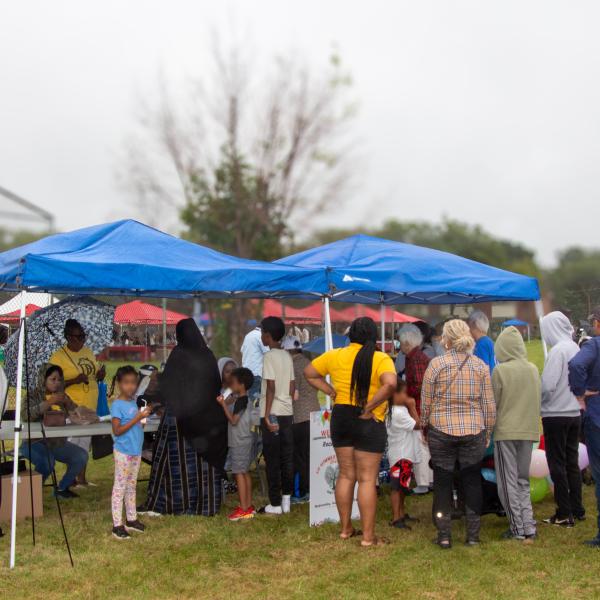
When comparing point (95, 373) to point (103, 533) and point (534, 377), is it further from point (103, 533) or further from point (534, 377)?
point (534, 377)

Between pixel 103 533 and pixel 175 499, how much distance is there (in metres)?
0.71

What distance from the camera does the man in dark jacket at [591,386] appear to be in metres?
4.64

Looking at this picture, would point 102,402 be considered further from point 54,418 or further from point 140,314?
point 140,314

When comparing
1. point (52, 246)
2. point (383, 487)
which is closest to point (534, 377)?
point (383, 487)

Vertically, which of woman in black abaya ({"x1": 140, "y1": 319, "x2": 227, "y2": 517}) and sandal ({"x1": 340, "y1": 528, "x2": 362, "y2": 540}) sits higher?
woman in black abaya ({"x1": 140, "y1": 319, "x2": 227, "y2": 517})

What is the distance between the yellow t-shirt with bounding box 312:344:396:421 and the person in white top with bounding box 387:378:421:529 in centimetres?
67

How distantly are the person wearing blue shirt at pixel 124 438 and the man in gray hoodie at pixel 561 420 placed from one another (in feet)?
9.46

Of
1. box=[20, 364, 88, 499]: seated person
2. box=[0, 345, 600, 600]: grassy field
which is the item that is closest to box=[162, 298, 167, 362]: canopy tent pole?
box=[20, 364, 88, 499]: seated person

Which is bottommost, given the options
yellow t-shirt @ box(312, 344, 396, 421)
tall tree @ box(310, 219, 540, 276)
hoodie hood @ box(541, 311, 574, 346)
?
yellow t-shirt @ box(312, 344, 396, 421)

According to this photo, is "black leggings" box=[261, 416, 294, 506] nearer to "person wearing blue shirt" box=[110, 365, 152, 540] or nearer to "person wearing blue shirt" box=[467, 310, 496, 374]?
"person wearing blue shirt" box=[110, 365, 152, 540]

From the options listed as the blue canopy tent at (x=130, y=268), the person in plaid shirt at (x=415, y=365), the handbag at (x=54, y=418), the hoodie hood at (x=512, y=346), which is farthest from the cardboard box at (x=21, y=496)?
the hoodie hood at (x=512, y=346)

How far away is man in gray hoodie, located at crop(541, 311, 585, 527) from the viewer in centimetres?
509

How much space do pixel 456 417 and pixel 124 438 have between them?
2.31 m

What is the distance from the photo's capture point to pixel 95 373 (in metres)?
6.45
